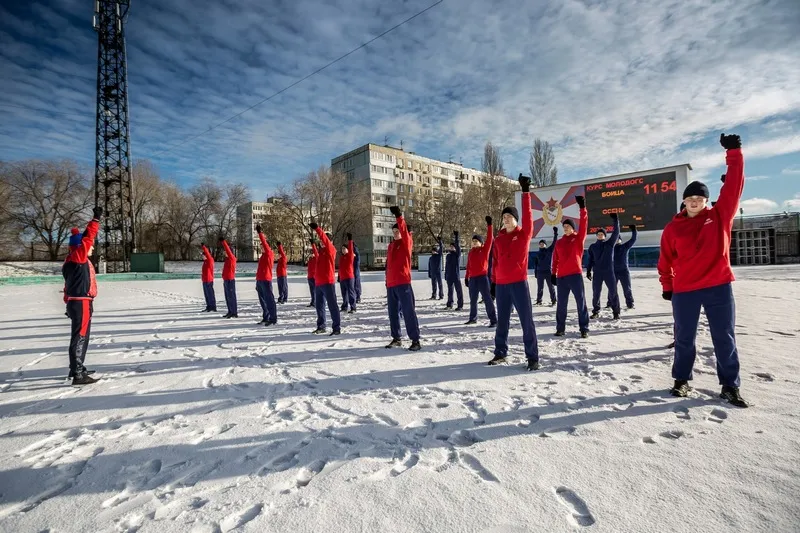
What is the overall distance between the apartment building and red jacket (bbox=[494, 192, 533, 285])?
48.3 m

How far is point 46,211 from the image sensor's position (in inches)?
1547

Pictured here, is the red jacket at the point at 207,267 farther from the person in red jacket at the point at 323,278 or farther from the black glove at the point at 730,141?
the black glove at the point at 730,141

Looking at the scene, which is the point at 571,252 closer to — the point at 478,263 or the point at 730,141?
the point at 478,263

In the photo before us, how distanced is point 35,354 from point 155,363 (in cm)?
245

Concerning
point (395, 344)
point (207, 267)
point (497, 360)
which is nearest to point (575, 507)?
point (497, 360)

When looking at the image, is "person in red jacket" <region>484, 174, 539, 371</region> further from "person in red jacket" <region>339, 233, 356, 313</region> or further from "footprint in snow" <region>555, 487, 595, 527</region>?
"person in red jacket" <region>339, 233, 356, 313</region>

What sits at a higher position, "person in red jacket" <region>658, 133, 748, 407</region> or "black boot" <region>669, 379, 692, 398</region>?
"person in red jacket" <region>658, 133, 748, 407</region>

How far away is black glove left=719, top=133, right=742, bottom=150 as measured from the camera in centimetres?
322

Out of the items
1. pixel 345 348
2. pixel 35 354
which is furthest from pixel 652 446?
pixel 35 354

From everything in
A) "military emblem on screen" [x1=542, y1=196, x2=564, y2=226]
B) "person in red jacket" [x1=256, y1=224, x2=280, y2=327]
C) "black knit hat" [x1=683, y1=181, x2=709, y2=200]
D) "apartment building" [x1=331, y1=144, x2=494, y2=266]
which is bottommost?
"person in red jacket" [x1=256, y1=224, x2=280, y2=327]

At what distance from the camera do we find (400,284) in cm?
585

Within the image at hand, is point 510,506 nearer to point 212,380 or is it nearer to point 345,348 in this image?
point 212,380

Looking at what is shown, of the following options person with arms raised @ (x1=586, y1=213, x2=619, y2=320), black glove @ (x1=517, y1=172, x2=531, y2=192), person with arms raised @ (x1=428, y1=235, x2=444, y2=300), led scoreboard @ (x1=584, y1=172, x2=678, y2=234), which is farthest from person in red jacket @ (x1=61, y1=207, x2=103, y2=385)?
led scoreboard @ (x1=584, y1=172, x2=678, y2=234)

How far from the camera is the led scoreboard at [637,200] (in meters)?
23.6
